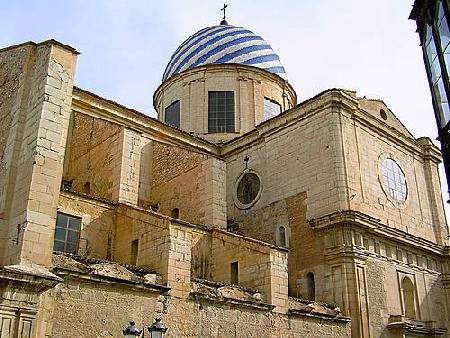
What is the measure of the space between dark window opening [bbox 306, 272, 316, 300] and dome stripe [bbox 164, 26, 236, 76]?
1428cm

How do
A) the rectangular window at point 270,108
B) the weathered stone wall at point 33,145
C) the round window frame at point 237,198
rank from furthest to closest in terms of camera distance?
1. the rectangular window at point 270,108
2. the round window frame at point 237,198
3. the weathered stone wall at point 33,145

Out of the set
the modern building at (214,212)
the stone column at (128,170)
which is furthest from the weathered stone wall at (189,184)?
the stone column at (128,170)

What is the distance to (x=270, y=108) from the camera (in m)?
25.4

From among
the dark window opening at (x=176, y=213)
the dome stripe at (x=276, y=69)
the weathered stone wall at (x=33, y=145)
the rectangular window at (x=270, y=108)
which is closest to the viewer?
the weathered stone wall at (x=33, y=145)

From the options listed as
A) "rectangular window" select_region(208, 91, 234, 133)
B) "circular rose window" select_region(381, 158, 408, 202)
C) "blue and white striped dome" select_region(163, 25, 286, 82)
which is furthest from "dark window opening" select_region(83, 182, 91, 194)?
"blue and white striped dome" select_region(163, 25, 286, 82)

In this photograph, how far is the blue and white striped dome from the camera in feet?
85.0

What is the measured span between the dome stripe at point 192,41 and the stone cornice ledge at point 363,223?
13.4 metres

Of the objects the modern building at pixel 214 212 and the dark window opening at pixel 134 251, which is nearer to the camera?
the modern building at pixel 214 212

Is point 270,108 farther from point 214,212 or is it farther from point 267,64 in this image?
point 214,212

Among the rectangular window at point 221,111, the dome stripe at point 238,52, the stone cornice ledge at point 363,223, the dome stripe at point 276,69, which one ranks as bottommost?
the stone cornice ledge at point 363,223

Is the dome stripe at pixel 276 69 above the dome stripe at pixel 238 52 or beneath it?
beneath

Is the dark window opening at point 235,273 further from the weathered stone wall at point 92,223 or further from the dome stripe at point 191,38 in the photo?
the dome stripe at point 191,38

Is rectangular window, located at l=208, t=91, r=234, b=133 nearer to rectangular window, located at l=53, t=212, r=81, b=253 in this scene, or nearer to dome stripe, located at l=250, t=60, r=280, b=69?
dome stripe, located at l=250, t=60, r=280, b=69

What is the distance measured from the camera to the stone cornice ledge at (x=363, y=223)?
15.9 metres
